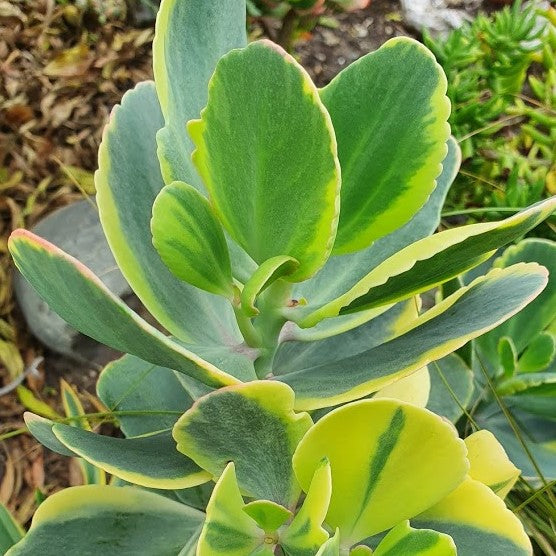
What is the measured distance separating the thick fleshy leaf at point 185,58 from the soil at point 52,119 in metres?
0.84

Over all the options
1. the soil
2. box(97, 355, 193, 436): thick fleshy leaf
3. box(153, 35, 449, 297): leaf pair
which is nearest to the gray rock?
the soil

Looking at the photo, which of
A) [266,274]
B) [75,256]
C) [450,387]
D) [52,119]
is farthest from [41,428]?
[52,119]

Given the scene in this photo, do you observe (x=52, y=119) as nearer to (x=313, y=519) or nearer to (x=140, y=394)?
(x=140, y=394)

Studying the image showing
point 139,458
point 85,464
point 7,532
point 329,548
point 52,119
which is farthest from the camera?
point 52,119

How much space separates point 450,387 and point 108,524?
0.32m

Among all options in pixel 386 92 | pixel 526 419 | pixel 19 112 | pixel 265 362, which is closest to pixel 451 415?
pixel 526 419

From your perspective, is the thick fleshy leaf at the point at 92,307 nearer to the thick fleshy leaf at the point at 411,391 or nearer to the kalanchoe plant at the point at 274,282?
the kalanchoe plant at the point at 274,282

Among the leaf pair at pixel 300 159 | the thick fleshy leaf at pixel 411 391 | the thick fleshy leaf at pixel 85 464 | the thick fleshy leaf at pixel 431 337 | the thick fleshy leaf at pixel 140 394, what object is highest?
the leaf pair at pixel 300 159

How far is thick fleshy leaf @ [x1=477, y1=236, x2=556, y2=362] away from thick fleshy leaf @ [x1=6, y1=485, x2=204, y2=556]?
36 centimetres

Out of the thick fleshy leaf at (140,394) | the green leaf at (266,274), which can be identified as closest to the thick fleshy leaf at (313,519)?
the green leaf at (266,274)

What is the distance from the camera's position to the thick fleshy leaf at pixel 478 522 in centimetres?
41

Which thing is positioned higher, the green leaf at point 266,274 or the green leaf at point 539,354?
the green leaf at point 266,274

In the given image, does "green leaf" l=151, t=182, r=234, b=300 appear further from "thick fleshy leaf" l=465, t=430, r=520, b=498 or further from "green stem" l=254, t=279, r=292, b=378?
"thick fleshy leaf" l=465, t=430, r=520, b=498

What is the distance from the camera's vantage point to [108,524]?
20.0 inches
